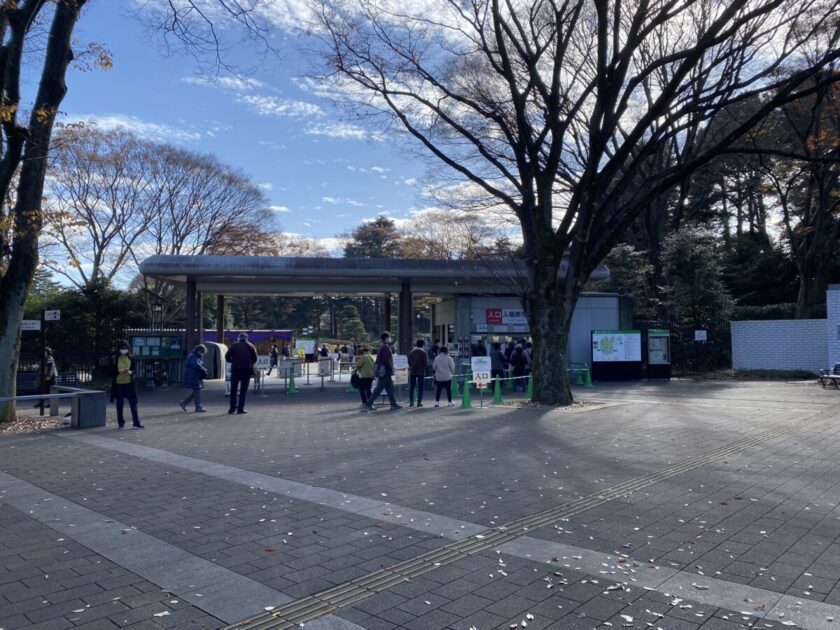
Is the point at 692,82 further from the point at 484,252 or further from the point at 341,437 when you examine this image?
the point at 484,252

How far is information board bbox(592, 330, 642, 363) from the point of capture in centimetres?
2512

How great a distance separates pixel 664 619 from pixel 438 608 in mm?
1343

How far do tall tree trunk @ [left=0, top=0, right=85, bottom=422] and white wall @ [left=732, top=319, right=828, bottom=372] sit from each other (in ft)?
81.0

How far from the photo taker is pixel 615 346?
25203mm

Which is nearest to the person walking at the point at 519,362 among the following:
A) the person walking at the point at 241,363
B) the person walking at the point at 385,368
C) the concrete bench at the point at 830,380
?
the person walking at the point at 385,368

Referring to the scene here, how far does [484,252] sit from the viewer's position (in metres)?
28.6

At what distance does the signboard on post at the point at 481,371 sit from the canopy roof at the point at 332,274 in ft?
13.1

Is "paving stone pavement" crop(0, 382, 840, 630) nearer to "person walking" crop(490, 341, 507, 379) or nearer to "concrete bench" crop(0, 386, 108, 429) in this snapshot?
"concrete bench" crop(0, 386, 108, 429)

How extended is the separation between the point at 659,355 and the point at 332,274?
12798 millimetres

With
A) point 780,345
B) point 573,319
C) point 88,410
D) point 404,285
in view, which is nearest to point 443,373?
point 88,410

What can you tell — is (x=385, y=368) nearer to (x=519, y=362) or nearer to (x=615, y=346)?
(x=519, y=362)

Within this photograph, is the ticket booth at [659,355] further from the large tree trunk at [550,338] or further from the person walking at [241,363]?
the person walking at [241,363]

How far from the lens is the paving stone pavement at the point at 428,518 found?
416cm

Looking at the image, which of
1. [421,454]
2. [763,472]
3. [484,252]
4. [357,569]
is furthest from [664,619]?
[484,252]
